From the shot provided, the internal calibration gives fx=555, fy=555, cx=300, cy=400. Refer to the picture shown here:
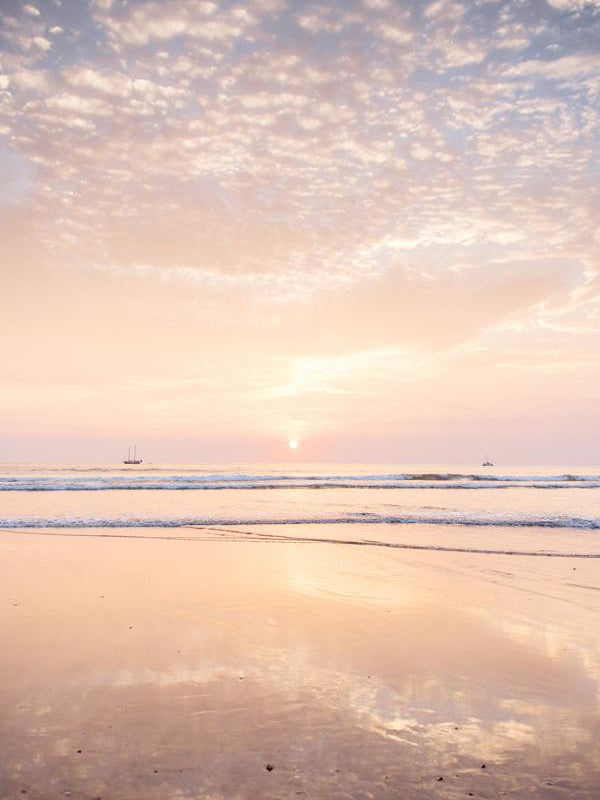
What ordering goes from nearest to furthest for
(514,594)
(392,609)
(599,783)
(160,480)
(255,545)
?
(599,783)
(392,609)
(514,594)
(255,545)
(160,480)

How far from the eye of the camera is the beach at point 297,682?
3.59 meters

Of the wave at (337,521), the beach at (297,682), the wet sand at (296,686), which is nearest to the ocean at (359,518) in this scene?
the wave at (337,521)

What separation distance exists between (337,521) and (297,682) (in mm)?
15393

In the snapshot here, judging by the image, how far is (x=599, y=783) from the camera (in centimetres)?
352

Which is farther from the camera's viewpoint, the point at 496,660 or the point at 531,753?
the point at 496,660

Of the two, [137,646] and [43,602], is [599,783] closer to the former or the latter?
[137,646]

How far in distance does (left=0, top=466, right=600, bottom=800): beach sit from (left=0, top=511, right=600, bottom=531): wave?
7.44 meters

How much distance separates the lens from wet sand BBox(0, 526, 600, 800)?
141 inches

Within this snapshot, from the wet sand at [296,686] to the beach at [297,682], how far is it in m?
0.02

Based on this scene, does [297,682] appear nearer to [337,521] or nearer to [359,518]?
[337,521]

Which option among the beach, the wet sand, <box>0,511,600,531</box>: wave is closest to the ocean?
<box>0,511,600,531</box>: wave

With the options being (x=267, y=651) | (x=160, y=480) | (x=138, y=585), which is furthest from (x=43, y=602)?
(x=160, y=480)

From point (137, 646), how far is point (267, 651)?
57.1 inches

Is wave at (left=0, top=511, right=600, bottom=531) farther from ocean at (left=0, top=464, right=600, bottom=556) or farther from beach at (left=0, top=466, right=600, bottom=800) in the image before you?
beach at (left=0, top=466, right=600, bottom=800)
